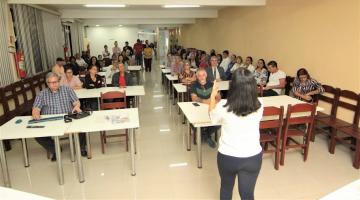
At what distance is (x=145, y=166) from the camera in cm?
361

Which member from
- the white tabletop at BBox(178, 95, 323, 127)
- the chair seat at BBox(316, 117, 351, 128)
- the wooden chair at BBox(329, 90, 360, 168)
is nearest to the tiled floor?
the wooden chair at BBox(329, 90, 360, 168)

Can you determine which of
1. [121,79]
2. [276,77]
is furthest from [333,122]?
[121,79]

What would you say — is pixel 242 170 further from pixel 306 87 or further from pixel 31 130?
pixel 306 87

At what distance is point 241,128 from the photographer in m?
1.89

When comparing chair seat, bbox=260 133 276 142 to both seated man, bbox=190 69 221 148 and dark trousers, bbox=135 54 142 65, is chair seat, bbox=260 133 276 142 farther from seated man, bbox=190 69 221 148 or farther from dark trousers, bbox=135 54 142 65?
dark trousers, bbox=135 54 142 65

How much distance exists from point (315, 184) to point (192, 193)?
139 centimetres

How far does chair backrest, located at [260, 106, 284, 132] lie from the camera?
3154 millimetres

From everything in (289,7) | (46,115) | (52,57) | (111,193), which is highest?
(289,7)

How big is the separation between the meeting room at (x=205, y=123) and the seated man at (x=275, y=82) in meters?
0.03

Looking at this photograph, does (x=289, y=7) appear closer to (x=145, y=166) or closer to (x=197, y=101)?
(x=197, y=101)

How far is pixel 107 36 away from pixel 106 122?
15822 millimetres

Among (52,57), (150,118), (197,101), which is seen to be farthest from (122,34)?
(197,101)

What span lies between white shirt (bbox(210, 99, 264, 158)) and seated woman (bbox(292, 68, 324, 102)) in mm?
2963

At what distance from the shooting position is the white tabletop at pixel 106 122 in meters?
2.97
